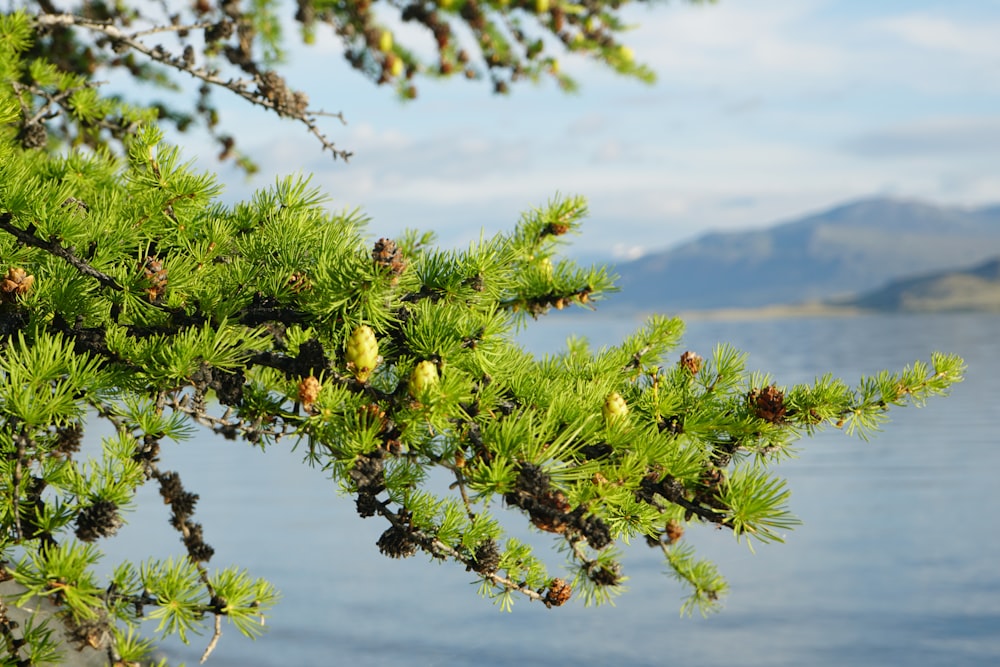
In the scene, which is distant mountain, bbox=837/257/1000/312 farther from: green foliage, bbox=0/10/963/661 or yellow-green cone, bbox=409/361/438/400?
yellow-green cone, bbox=409/361/438/400

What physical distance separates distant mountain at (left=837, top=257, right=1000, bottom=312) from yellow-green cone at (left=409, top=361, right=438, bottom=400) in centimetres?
13302

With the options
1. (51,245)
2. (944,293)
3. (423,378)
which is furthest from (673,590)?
(944,293)

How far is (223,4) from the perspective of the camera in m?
5.55

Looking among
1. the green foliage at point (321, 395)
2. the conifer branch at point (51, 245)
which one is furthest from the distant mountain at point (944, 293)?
the conifer branch at point (51, 245)

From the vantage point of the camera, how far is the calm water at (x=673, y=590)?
5.54 m

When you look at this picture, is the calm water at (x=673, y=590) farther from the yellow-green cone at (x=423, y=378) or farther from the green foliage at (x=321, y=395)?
the yellow-green cone at (x=423, y=378)

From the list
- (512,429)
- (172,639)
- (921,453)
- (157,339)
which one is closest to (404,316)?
(512,429)

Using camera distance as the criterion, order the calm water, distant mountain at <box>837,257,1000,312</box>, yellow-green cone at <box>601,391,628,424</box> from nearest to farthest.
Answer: yellow-green cone at <box>601,391,628,424</box>, the calm water, distant mountain at <box>837,257,1000,312</box>

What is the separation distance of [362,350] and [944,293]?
160 meters

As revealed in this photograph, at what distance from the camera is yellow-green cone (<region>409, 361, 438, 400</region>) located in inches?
80.0

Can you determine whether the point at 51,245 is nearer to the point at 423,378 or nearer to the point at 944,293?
the point at 423,378

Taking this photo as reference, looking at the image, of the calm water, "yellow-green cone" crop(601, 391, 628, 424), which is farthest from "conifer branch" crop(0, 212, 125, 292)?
the calm water

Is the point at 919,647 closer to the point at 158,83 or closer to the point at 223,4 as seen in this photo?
the point at 223,4

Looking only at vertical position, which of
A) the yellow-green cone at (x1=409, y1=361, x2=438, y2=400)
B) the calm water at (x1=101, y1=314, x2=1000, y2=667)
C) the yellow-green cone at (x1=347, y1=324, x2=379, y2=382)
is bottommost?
the yellow-green cone at (x1=409, y1=361, x2=438, y2=400)
